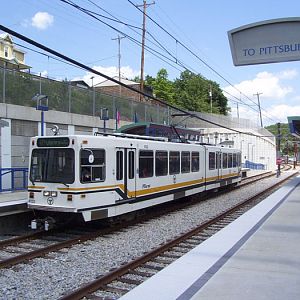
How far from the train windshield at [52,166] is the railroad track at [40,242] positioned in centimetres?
150

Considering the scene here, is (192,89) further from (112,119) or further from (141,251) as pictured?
(141,251)

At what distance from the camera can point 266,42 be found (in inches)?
394

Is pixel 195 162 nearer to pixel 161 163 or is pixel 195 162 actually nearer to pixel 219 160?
pixel 161 163

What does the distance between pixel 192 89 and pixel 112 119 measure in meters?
71.6

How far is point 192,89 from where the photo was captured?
325 ft


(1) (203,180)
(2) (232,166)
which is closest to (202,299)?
(1) (203,180)

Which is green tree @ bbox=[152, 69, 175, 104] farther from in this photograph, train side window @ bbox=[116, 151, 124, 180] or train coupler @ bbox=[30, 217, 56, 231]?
train coupler @ bbox=[30, 217, 56, 231]

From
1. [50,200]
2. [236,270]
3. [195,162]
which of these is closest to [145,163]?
[50,200]

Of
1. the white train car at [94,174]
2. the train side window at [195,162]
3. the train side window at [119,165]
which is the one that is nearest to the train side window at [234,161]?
the train side window at [195,162]

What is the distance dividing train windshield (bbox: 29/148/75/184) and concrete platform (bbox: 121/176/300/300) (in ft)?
14.4

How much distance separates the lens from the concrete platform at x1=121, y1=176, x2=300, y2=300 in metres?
5.38

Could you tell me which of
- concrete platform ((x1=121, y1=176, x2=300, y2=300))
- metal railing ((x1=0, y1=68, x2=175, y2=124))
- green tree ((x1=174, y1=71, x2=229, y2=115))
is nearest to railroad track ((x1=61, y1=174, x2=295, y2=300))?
concrete platform ((x1=121, y1=176, x2=300, y2=300))

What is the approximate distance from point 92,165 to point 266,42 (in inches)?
207

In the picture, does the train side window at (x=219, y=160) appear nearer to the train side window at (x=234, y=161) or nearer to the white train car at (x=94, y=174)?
the train side window at (x=234, y=161)
